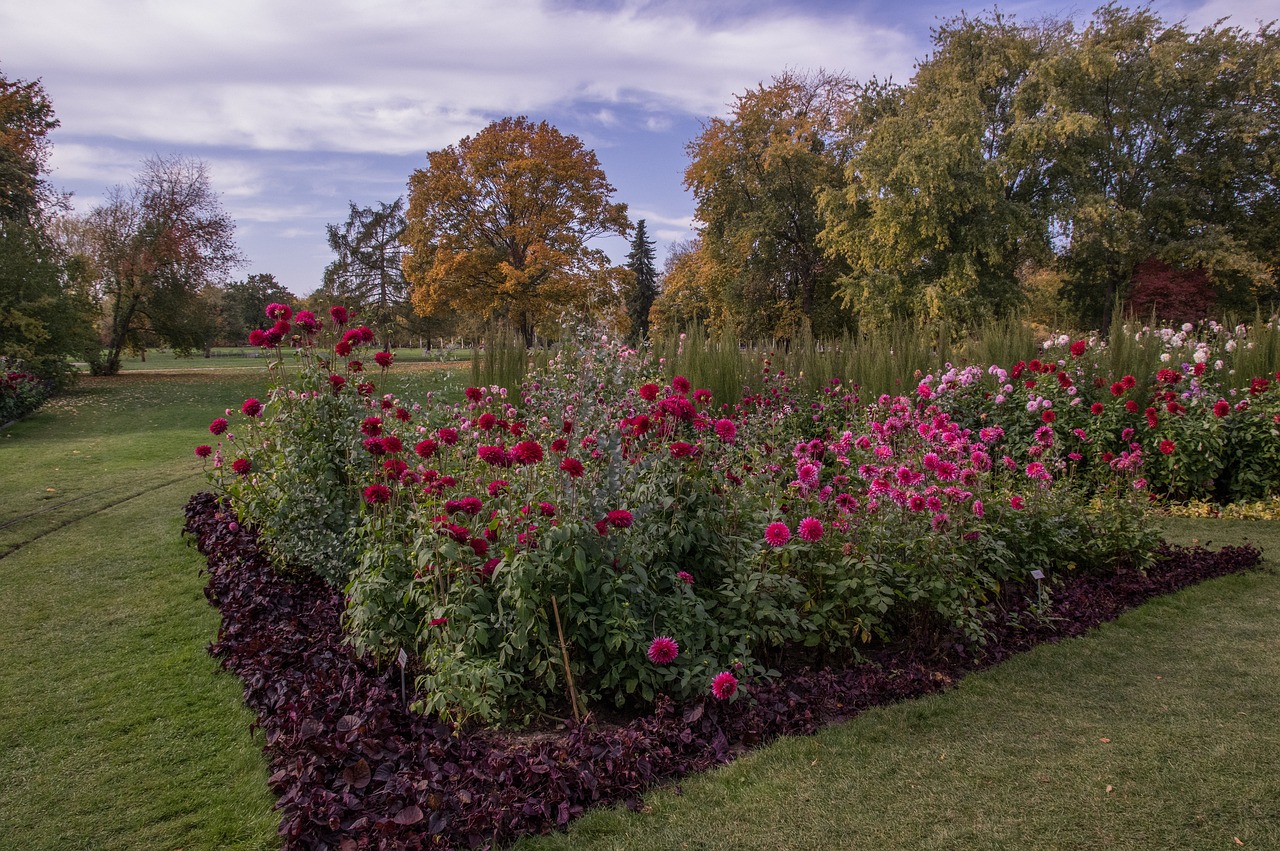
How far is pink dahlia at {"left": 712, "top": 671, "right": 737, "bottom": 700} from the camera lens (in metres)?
2.46

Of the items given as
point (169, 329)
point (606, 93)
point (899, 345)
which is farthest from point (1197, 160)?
point (169, 329)

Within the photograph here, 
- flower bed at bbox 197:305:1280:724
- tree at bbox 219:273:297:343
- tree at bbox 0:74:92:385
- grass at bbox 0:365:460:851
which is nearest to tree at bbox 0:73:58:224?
tree at bbox 0:74:92:385

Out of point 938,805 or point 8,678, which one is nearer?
point 938,805

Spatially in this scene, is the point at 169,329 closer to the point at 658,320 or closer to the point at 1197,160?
the point at 658,320

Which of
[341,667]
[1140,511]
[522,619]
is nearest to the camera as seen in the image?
[522,619]

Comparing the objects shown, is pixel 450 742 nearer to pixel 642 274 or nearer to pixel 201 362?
pixel 642 274

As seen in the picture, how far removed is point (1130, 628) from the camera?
3615 mm

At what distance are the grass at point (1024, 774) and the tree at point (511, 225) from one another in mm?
22085

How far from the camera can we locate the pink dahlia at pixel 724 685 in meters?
2.46

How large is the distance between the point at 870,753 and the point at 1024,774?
18.5 inches

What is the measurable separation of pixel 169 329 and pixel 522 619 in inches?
986

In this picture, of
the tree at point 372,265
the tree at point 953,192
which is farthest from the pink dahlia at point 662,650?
the tree at point 372,265

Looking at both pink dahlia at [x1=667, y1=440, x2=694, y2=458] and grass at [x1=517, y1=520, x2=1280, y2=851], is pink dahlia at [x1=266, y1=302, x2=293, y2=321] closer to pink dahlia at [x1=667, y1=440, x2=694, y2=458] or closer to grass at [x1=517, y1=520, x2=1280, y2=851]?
pink dahlia at [x1=667, y1=440, x2=694, y2=458]

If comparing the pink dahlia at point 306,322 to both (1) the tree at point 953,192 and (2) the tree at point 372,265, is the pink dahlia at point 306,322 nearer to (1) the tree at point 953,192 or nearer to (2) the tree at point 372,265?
(1) the tree at point 953,192
